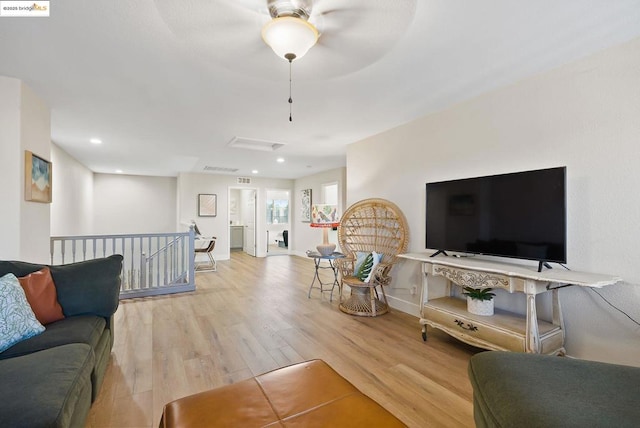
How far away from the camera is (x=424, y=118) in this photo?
3.29 m

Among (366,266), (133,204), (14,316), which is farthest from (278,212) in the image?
(14,316)

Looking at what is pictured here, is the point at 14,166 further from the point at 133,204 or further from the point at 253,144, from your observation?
the point at 133,204

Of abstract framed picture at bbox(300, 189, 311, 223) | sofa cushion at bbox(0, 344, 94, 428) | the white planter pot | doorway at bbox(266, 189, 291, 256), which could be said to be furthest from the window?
sofa cushion at bbox(0, 344, 94, 428)

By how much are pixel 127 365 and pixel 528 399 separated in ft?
8.65

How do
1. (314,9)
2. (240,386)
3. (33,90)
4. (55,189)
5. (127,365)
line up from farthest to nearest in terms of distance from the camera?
(55,189), (33,90), (127,365), (314,9), (240,386)

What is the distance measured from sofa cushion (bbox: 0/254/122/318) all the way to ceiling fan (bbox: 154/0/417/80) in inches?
70.3

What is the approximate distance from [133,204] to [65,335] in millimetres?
7561

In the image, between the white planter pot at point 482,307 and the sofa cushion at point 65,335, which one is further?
the white planter pot at point 482,307

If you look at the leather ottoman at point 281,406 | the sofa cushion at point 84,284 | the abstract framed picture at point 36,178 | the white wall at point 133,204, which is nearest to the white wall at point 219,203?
the white wall at point 133,204

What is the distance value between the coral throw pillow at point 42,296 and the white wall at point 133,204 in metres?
6.95

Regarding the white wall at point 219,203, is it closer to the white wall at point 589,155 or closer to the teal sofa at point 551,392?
the white wall at point 589,155

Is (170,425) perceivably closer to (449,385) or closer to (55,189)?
(449,385)

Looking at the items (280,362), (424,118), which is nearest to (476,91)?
(424,118)

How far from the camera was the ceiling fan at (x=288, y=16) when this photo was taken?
1.36 metres
